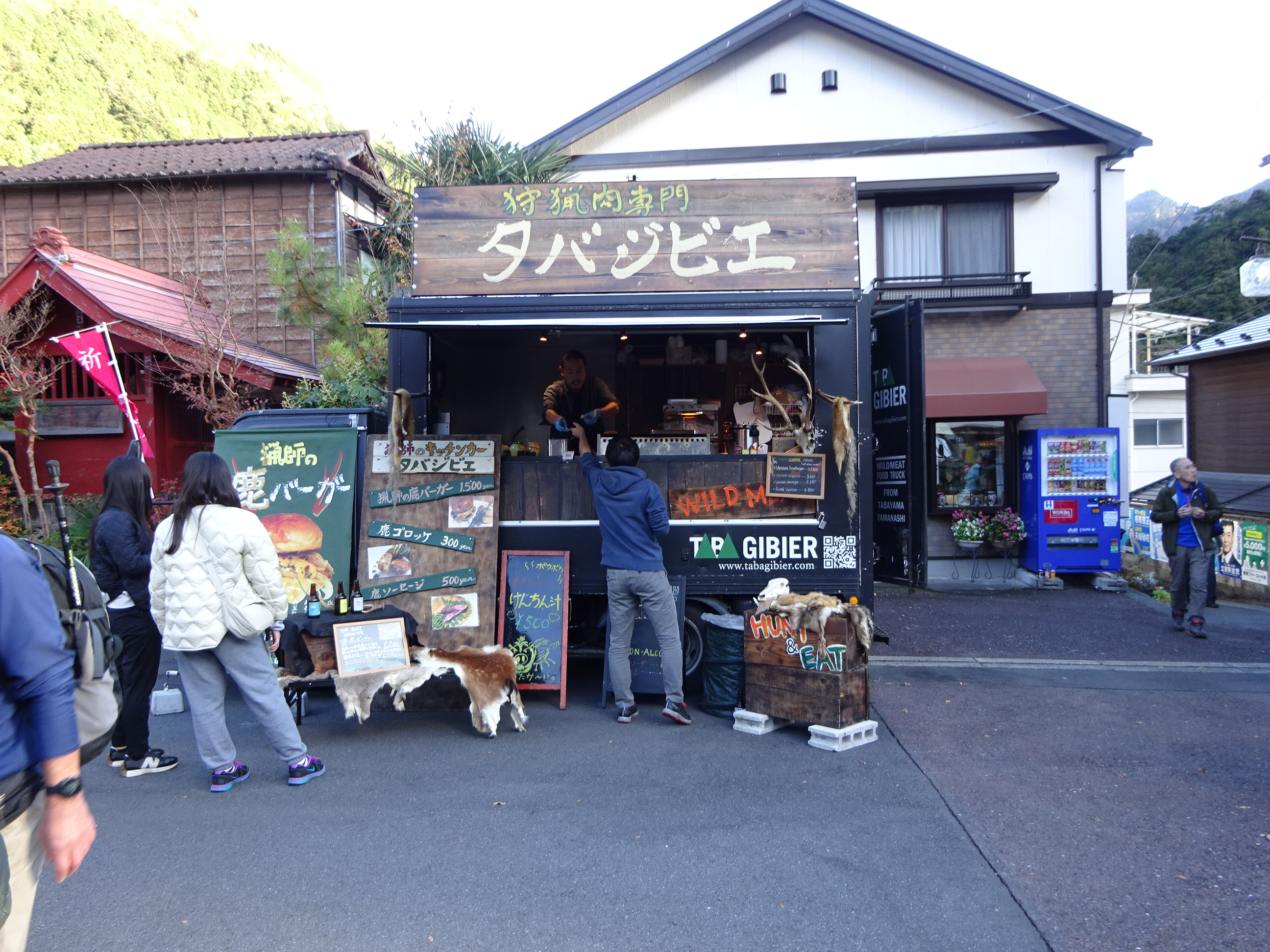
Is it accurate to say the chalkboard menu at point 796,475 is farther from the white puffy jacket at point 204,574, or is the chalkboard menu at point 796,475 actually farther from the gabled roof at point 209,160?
the gabled roof at point 209,160

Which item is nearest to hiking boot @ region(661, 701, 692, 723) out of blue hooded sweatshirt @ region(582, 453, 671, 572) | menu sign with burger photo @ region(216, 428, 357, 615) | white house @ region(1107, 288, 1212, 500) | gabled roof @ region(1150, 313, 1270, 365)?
blue hooded sweatshirt @ region(582, 453, 671, 572)

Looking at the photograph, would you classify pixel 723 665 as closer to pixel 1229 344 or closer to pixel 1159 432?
pixel 1229 344

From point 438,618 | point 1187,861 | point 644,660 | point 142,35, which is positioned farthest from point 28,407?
point 142,35

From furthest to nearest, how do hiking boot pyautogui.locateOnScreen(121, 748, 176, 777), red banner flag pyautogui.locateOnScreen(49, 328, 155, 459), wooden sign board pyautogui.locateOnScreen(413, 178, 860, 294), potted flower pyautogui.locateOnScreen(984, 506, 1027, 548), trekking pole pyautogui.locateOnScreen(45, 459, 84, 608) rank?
potted flower pyautogui.locateOnScreen(984, 506, 1027, 548) → red banner flag pyautogui.locateOnScreen(49, 328, 155, 459) → wooden sign board pyautogui.locateOnScreen(413, 178, 860, 294) → hiking boot pyautogui.locateOnScreen(121, 748, 176, 777) → trekking pole pyautogui.locateOnScreen(45, 459, 84, 608)

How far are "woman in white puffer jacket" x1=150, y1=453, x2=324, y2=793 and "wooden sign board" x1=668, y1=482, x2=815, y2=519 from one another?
290 centimetres

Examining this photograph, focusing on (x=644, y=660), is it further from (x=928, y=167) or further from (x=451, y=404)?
(x=928, y=167)

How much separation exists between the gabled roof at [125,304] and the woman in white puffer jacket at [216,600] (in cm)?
702

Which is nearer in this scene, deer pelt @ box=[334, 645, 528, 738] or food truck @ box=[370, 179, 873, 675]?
deer pelt @ box=[334, 645, 528, 738]

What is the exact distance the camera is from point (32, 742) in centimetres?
196

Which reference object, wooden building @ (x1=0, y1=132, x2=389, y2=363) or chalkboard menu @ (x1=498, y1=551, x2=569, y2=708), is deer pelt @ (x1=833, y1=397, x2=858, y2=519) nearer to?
chalkboard menu @ (x1=498, y1=551, x2=569, y2=708)

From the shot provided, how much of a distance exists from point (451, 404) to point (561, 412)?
4.19 feet

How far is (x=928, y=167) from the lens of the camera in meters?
12.1

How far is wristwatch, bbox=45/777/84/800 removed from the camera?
1949 mm

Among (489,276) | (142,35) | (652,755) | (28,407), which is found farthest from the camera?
(142,35)
